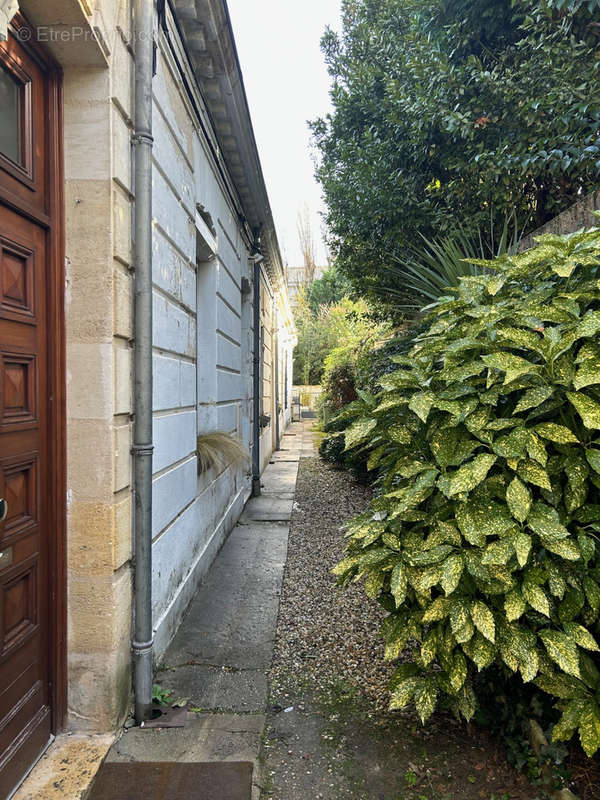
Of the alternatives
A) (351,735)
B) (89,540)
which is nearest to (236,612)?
(351,735)

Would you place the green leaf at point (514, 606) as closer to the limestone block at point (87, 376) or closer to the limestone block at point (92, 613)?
the limestone block at point (92, 613)

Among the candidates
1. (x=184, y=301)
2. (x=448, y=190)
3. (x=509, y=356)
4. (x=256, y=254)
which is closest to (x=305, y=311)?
(x=256, y=254)

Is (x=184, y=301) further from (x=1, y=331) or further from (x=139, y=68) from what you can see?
(x=1, y=331)

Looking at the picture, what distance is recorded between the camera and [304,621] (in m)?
3.52

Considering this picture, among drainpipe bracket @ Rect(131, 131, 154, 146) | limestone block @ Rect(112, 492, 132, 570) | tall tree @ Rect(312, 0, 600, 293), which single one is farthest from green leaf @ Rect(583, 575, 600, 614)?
tall tree @ Rect(312, 0, 600, 293)

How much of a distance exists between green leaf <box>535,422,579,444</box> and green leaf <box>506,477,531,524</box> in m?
0.18

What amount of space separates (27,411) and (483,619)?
1750 millimetres

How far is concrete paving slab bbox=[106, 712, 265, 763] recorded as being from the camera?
2109 mm

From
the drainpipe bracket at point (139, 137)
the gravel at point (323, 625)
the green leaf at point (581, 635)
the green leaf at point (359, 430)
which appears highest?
the drainpipe bracket at point (139, 137)

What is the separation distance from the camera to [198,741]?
2.21 m

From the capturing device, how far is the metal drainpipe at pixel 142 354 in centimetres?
236

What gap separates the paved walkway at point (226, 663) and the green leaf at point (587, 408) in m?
1.77

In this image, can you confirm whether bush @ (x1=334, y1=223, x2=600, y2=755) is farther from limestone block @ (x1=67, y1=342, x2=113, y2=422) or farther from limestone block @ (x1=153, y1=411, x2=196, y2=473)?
limestone block @ (x1=153, y1=411, x2=196, y2=473)

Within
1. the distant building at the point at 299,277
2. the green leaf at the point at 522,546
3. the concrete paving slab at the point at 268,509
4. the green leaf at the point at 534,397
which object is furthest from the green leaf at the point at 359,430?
the distant building at the point at 299,277
